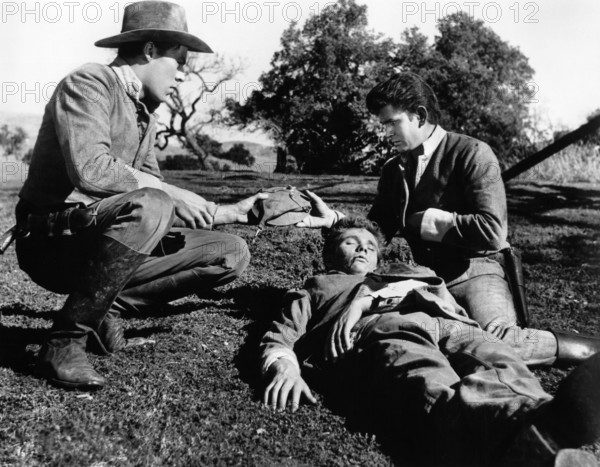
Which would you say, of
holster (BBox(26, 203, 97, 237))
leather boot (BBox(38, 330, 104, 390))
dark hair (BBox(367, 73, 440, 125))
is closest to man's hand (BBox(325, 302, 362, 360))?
leather boot (BBox(38, 330, 104, 390))

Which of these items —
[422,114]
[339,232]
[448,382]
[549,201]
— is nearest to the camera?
[448,382]

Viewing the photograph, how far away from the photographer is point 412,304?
374 cm

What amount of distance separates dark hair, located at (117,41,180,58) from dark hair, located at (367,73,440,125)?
141 cm

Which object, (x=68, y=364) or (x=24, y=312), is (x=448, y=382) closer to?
(x=68, y=364)

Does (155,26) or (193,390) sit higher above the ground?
(155,26)

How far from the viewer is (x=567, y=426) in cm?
210

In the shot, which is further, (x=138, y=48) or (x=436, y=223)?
(x=436, y=223)

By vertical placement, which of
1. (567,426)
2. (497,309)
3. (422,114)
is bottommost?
(497,309)

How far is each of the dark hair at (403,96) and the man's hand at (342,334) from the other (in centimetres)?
156

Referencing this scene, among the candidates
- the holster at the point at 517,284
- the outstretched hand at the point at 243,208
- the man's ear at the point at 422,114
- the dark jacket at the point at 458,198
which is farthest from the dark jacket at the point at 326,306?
the man's ear at the point at 422,114

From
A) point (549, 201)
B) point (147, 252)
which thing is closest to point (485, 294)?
point (147, 252)

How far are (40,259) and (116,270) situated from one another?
2.40ft

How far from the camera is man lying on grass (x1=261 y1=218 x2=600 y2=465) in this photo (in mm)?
2156

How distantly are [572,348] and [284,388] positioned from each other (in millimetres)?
1874
